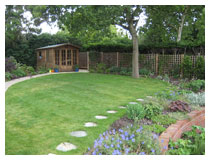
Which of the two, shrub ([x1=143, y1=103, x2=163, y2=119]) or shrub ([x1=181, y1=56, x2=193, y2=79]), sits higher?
shrub ([x1=181, y1=56, x2=193, y2=79])

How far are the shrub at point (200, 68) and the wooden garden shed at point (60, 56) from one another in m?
10.7

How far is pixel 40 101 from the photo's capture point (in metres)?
6.18

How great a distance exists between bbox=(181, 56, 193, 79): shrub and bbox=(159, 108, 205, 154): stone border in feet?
22.8

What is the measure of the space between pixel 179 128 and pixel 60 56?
1463 cm

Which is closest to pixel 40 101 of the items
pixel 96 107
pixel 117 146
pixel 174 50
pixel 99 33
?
pixel 96 107

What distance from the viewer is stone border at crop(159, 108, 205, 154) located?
334 centimetres

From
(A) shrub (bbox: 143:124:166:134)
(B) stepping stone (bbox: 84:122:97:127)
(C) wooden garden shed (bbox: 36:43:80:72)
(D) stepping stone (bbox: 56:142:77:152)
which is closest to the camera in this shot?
(D) stepping stone (bbox: 56:142:77:152)

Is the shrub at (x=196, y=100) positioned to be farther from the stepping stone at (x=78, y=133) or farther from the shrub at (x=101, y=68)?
the shrub at (x=101, y=68)

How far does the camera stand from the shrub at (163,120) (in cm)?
424

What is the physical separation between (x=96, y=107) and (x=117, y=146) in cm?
251

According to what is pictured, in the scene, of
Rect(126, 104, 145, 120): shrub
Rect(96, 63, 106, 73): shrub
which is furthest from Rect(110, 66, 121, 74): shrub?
Rect(126, 104, 145, 120): shrub

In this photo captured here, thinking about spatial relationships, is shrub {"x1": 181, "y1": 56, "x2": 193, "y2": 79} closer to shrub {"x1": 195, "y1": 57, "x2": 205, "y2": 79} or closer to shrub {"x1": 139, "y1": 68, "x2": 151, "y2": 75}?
shrub {"x1": 195, "y1": 57, "x2": 205, "y2": 79}

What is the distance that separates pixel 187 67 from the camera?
461 inches
